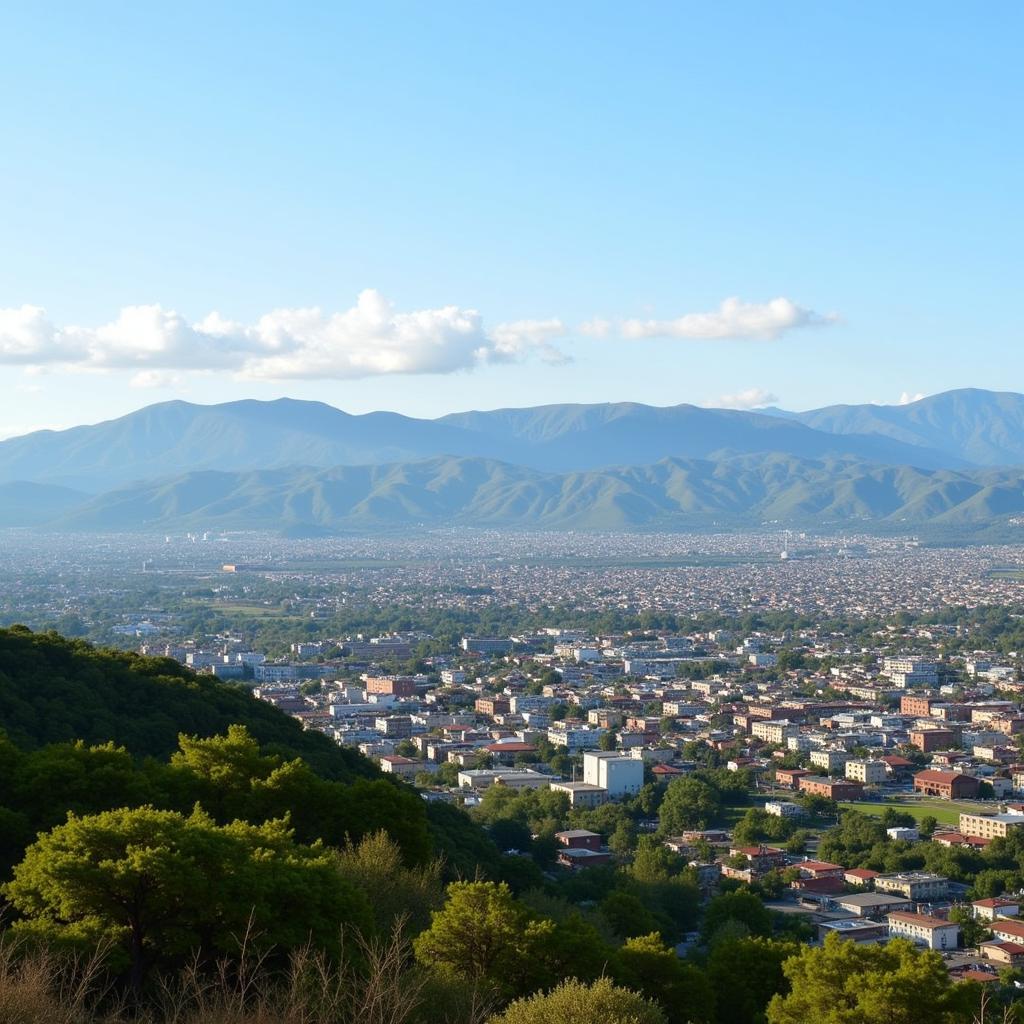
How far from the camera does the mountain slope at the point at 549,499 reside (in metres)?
167

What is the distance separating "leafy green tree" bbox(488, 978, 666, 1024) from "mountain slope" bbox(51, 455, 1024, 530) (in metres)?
151

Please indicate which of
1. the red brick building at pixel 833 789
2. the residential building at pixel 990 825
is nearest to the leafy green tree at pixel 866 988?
the residential building at pixel 990 825

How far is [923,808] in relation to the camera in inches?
1118

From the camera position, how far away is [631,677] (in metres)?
48.4

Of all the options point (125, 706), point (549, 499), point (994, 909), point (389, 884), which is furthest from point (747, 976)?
point (549, 499)

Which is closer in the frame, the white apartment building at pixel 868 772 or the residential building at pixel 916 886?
the residential building at pixel 916 886

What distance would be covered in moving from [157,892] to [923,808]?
71.3ft

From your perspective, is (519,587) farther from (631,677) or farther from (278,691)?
(278,691)

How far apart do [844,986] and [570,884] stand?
8039mm

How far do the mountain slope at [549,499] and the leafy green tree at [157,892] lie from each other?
491 feet

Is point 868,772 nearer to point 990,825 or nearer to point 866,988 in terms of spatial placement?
point 990,825

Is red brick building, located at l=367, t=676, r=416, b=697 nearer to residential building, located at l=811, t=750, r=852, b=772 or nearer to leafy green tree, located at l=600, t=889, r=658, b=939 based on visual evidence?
residential building, located at l=811, t=750, r=852, b=772

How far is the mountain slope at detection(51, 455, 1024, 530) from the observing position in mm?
167125

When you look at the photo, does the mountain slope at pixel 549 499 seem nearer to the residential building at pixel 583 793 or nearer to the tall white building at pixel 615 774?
the tall white building at pixel 615 774
